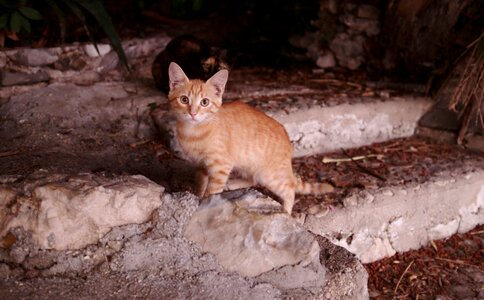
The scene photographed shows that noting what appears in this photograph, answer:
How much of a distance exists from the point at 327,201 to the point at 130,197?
1289 millimetres

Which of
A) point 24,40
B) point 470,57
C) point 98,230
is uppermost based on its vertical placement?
point 470,57

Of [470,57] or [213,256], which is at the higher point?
[470,57]

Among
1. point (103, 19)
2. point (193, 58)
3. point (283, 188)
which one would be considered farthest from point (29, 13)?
point (283, 188)

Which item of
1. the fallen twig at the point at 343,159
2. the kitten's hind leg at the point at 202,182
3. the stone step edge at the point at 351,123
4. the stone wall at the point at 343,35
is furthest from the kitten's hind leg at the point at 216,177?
the stone wall at the point at 343,35

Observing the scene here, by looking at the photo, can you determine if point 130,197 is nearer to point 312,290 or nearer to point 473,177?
point 312,290

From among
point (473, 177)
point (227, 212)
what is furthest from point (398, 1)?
point (227, 212)

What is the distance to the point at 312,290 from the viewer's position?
1.77 metres

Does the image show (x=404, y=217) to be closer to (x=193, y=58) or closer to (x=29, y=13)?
(x=193, y=58)

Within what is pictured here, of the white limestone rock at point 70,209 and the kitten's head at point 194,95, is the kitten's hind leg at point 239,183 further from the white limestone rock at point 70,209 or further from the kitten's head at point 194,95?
the white limestone rock at point 70,209

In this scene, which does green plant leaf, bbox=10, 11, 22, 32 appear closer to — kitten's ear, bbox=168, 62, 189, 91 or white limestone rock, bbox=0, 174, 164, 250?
kitten's ear, bbox=168, 62, 189, 91

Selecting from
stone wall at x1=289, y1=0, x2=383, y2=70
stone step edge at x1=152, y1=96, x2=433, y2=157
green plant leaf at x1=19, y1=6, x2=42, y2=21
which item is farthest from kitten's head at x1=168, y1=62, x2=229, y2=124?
stone wall at x1=289, y1=0, x2=383, y2=70

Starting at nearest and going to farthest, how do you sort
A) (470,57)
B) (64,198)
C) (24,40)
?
(64,198), (470,57), (24,40)

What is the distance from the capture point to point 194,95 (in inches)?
98.2

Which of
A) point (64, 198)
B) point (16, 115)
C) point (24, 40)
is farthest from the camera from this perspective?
point (24, 40)
